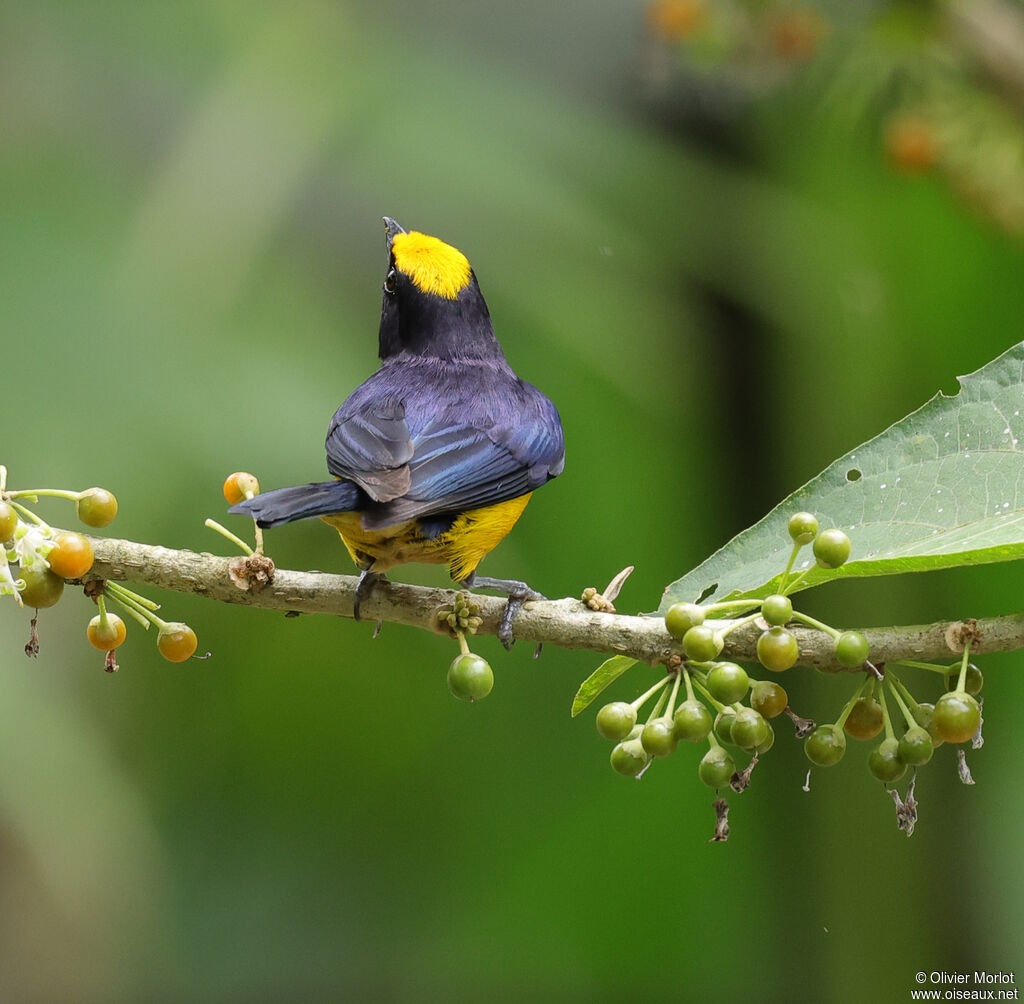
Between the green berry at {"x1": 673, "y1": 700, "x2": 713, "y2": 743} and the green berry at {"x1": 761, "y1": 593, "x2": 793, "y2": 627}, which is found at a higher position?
the green berry at {"x1": 761, "y1": 593, "x2": 793, "y2": 627}

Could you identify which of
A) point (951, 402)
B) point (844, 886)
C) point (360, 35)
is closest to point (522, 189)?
point (360, 35)

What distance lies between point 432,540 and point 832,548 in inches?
44.7

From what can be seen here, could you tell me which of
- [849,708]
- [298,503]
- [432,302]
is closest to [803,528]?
[849,708]

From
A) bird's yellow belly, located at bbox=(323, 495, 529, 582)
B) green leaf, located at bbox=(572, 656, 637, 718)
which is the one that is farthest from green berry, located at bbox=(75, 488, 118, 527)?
green leaf, located at bbox=(572, 656, 637, 718)

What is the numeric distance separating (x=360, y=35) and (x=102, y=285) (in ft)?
4.78

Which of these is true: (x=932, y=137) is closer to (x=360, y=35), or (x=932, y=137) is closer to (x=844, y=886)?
(x=360, y=35)

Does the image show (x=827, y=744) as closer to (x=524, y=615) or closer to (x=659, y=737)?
(x=659, y=737)

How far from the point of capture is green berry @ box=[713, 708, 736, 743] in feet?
5.42

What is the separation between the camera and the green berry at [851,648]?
5.18 ft

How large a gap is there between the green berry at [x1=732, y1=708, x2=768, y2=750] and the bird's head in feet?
5.97

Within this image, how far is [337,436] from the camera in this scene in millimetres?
2588

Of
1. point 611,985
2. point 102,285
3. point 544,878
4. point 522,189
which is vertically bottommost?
point 611,985

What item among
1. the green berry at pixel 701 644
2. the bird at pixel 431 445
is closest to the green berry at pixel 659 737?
the green berry at pixel 701 644

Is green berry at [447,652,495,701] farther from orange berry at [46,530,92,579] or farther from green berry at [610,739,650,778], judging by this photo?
orange berry at [46,530,92,579]
